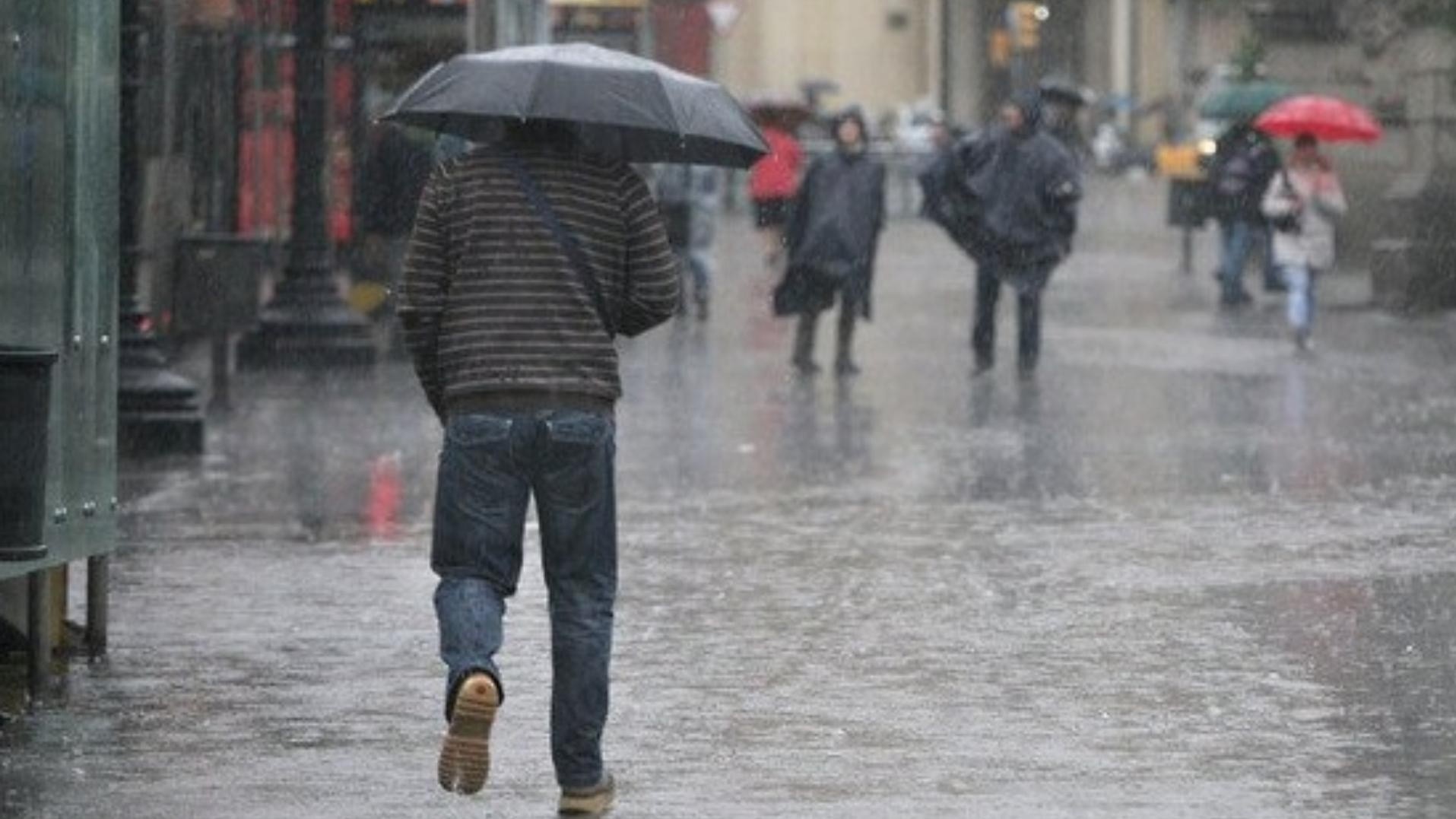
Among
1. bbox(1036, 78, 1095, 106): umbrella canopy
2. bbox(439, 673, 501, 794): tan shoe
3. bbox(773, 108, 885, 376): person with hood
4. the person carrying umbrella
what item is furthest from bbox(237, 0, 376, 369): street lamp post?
bbox(439, 673, 501, 794): tan shoe

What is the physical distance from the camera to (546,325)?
949 centimetres

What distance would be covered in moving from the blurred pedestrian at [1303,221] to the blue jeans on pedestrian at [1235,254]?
4.15 metres

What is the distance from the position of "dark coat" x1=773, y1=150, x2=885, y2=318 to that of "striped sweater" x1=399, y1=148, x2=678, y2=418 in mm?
15810

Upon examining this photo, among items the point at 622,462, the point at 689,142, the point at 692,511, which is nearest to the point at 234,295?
the point at 622,462

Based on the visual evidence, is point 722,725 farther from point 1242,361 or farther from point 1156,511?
point 1242,361

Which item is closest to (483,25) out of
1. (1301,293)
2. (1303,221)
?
(1301,293)

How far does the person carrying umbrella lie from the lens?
374 inches

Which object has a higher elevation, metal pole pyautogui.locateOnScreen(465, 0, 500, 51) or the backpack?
metal pole pyautogui.locateOnScreen(465, 0, 500, 51)

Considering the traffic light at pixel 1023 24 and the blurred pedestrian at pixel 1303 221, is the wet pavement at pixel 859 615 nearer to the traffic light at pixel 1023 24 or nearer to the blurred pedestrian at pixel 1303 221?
the blurred pedestrian at pixel 1303 221

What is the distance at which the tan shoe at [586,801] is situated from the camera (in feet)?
31.3

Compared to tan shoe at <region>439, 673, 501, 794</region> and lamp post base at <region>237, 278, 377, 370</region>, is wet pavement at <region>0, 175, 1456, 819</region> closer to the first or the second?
tan shoe at <region>439, 673, 501, 794</region>

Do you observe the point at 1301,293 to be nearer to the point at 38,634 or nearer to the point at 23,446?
the point at 38,634

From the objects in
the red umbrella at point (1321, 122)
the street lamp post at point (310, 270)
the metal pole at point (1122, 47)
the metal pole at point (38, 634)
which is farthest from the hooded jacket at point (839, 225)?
the metal pole at point (1122, 47)

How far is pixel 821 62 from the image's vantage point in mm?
97000
